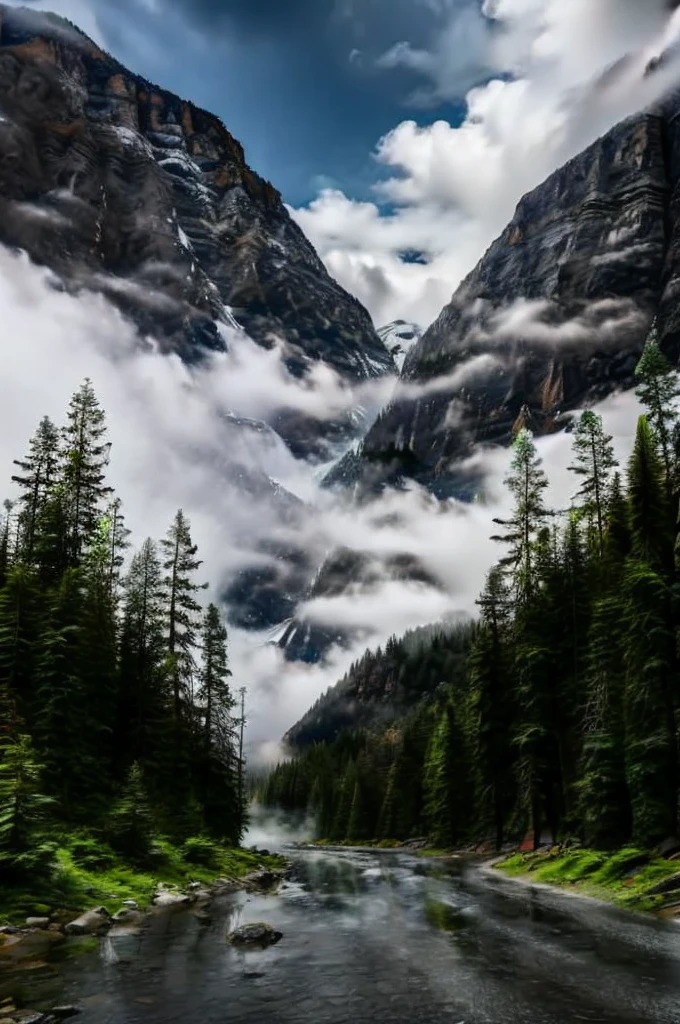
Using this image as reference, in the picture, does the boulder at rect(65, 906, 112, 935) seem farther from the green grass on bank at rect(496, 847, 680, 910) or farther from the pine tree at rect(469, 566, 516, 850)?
the pine tree at rect(469, 566, 516, 850)

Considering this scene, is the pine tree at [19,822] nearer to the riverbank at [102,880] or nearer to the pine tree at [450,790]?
the riverbank at [102,880]

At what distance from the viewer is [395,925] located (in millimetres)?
22656

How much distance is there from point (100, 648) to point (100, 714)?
3.86 m

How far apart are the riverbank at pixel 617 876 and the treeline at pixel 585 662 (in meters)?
1.69

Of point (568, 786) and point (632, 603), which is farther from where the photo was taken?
Answer: point (568, 786)

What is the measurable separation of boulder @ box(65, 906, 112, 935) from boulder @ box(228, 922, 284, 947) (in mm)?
3561

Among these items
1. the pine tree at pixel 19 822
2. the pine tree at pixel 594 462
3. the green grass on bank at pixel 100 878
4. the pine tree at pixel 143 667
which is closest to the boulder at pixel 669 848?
the green grass on bank at pixel 100 878

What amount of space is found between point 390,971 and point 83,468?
39965mm

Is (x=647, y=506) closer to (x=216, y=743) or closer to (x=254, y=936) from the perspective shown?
(x=254, y=936)

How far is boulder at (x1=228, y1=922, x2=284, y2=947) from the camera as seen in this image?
62.6ft

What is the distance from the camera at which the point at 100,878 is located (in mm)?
24641

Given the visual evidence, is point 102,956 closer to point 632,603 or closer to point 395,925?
point 395,925

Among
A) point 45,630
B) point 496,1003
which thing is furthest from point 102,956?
point 45,630

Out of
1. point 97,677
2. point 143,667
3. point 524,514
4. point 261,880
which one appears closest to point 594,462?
point 524,514
